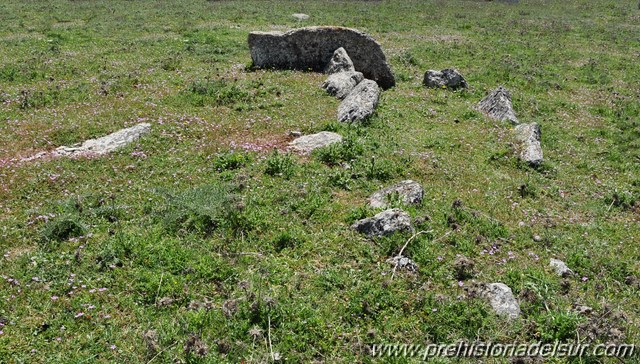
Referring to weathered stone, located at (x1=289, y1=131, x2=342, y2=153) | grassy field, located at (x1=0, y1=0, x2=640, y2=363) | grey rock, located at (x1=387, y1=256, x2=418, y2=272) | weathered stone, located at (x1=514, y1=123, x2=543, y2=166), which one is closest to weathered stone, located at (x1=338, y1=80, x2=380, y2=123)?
grassy field, located at (x1=0, y1=0, x2=640, y2=363)

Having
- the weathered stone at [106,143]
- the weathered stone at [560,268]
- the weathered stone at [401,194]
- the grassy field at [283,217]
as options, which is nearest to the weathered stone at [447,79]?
the grassy field at [283,217]

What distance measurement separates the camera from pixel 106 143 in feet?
47.0

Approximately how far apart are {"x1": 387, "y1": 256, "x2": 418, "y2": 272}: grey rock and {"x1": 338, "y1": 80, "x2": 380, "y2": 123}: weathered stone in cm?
780

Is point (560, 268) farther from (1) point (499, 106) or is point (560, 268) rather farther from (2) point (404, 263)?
(1) point (499, 106)

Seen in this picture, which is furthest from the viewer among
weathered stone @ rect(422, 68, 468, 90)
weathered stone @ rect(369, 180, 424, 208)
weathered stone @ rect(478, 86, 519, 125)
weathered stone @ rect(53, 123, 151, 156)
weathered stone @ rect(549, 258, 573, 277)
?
weathered stone @ rect(422, 68, 468, 90)

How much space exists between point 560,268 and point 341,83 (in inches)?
485

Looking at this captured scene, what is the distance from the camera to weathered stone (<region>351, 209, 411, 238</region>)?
33.8ft

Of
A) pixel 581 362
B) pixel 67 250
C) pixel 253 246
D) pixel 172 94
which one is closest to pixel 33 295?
pixel 67 250

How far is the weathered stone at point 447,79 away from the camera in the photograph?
21.9m

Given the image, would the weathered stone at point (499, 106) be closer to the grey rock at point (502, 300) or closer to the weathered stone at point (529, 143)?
the weathered stone at point (529, 143)

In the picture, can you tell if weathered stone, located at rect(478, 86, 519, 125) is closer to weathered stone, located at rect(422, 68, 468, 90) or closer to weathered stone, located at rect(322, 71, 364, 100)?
weathered stone, located at rect(422, 68, 468, 90)

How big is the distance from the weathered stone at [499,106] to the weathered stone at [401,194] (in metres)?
7.93

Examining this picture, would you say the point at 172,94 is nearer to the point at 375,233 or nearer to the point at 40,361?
the point at 375,233

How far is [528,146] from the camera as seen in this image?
607 inches
